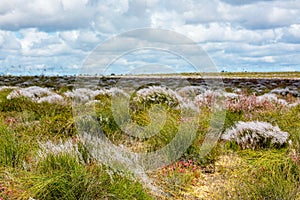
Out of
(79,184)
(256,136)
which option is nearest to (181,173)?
(79,184)

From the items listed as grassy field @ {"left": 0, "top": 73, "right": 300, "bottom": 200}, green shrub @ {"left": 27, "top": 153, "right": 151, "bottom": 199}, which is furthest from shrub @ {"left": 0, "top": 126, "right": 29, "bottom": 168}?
green shrub @ {"left": 27, "top": 153, "right": 151, "bottom": 199}

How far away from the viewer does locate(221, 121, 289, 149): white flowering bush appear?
6.77m

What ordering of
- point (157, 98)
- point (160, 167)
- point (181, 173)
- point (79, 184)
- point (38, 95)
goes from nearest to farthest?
point (79, 184)
point (181, 173)
point (160, 167)
point (157, 98)
point (38, 95)

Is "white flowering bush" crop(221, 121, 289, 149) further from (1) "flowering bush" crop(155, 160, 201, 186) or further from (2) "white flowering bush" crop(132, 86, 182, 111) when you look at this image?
(2) "white flowering bush" crop(132, 86, 182, 111)

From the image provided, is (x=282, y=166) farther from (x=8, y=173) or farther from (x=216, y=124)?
(x=8, y=173)

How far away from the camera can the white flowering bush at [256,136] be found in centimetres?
677

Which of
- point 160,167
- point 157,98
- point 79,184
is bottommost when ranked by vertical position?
point 160,167

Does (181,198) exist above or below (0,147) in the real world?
below

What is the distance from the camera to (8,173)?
15.0 ft

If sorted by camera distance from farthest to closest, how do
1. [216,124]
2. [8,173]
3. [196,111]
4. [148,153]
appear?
[196,111] < [216,124] < [148,153] < [8,173]

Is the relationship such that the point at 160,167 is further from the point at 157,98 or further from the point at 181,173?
the point at 157,98

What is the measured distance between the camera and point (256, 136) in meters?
6.86

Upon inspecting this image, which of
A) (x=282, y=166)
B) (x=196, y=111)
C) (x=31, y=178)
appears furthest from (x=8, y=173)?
(x=196, y=111)

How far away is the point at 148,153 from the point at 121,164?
153 centimetres
